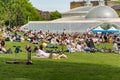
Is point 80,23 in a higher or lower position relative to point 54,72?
higher

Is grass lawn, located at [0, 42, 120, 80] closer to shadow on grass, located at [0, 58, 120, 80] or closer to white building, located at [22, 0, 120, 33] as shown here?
shadow on grass, located at [0, 58, 120, 80]

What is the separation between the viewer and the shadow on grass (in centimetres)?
1569

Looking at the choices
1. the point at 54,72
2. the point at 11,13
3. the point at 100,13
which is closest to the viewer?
the point at 54,72

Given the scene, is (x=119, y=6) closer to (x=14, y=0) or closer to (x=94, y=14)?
(x=14, y=0)

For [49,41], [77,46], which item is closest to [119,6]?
[49,41]

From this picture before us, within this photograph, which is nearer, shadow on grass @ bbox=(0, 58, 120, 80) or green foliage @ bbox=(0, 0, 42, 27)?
shadow on grass @ bbox=(0, 58, 120, 80)

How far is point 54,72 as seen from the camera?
666 inches

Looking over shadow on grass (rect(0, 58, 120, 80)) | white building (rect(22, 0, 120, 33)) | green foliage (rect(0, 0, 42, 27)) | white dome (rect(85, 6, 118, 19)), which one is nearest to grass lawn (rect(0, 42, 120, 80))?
shadow on grass (rect(0, 58, 120, 80))

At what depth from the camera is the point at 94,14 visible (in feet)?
229

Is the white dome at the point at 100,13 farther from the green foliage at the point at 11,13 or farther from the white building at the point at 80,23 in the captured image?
the green foliage at the point at 11,13

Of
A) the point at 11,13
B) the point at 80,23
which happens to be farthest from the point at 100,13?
the point at 11,13

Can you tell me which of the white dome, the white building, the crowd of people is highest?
the white dome

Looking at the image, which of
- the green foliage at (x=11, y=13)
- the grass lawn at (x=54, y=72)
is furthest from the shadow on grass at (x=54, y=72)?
the green foliage at (x=11, y=13)

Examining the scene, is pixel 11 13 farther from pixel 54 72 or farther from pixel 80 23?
pixel 54 72
